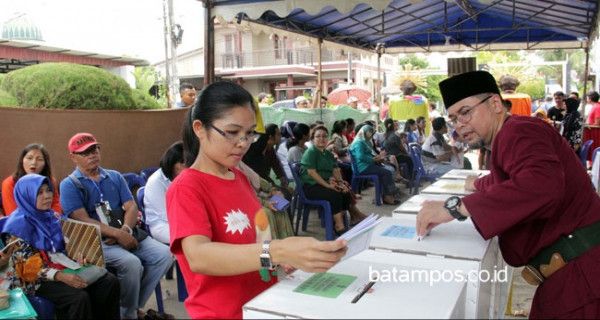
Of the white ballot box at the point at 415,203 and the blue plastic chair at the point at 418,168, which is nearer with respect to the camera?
the white ballot box at the point at 415,203

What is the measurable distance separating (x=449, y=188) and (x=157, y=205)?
225cm

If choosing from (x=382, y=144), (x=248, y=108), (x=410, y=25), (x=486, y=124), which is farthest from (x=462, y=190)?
(x=410, y=25)

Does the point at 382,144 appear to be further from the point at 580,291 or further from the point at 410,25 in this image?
the point at 580,291

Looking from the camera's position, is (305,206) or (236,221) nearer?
(236,221)

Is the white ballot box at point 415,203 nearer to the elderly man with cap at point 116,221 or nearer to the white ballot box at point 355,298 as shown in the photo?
the white ballot box at point 355,298

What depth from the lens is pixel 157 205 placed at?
12.8 ft

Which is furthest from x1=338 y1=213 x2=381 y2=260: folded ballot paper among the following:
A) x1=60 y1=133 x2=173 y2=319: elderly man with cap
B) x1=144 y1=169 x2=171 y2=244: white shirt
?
x1=144 y1=169 x2=171 y2=244: white shirt

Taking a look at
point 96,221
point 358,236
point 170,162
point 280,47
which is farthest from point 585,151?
point 280,47

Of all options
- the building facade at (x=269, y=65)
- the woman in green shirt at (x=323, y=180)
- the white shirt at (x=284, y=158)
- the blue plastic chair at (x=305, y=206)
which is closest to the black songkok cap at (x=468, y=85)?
the blue plastic chair at (x=305, y=206)

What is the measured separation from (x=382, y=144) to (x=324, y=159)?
3452mm

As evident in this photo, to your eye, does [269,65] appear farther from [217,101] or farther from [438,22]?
[217,101]

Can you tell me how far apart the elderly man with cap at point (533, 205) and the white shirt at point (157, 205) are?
8.72 feet

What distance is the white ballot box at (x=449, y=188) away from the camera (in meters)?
2.71

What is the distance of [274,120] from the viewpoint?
31.2 feet
